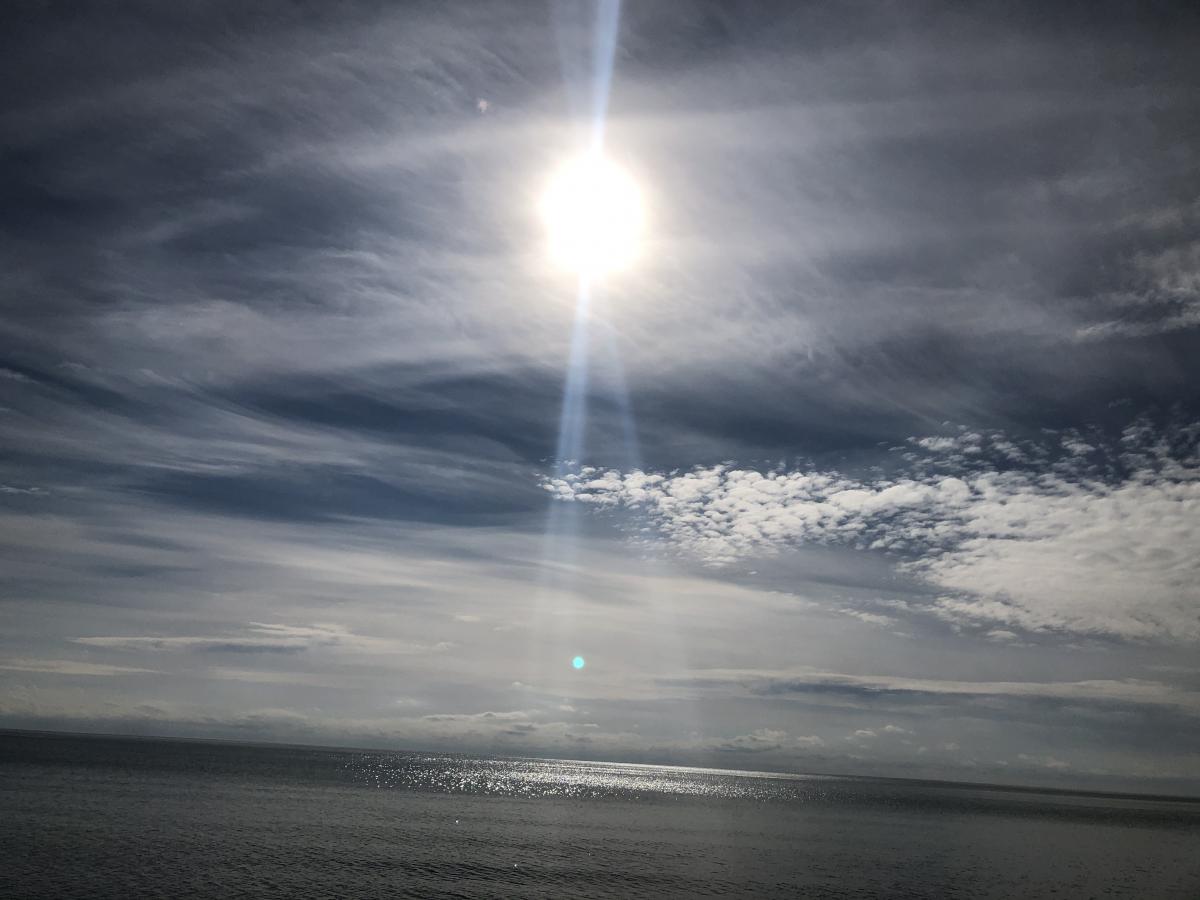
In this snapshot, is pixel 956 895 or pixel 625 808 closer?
pixel 956 895

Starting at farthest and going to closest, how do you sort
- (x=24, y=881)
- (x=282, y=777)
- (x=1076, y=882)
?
(x=282, y=777) → (x=1076, y=882) → (x=24, y=881)

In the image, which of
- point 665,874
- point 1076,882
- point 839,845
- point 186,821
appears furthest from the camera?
point 839,845

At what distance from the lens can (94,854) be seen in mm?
62594

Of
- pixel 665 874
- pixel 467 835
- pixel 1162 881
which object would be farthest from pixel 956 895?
pixel 467 835

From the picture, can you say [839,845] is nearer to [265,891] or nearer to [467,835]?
[467,835]

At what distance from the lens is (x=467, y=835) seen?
87.8 metres

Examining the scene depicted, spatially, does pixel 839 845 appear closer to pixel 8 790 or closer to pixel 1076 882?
pixel 1076 882

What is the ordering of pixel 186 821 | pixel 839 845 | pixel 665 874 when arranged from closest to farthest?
pixel 665 874
pixel 186 821
pixel 839 845

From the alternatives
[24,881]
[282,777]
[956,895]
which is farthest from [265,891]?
[282,777]

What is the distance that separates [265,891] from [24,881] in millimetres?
15623

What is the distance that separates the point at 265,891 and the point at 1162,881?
88371 mm

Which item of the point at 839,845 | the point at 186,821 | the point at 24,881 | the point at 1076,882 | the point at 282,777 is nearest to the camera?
the point at 24,881

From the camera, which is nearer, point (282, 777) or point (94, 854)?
point (94, 854)

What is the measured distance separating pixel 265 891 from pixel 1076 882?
76.1 meters
